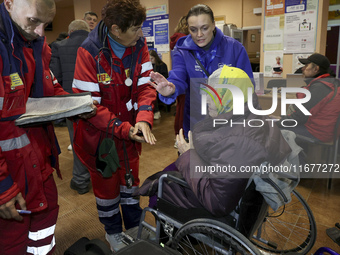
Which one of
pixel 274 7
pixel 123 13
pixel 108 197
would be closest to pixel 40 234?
pixel 108 197

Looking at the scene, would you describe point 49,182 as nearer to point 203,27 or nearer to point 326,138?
point 203,27

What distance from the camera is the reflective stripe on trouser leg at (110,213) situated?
181 cm

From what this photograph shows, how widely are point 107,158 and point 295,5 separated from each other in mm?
4078

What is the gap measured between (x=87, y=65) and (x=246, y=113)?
0.94m

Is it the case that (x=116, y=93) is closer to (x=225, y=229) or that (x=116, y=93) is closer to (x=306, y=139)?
(x=225, y=229)

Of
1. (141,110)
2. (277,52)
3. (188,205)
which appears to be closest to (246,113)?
(188,205)

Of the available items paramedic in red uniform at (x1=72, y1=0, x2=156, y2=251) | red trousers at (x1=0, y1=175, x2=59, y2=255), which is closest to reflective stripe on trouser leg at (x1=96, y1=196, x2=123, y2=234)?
paramedic in red uniform at (x1=72, y1=0, x2=156, y2=251)

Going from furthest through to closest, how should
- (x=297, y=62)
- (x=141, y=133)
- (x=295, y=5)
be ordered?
(x=297, y=62)
(x=295, y=5)
(x=141, y=133)

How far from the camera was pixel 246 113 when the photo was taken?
51.1 inches

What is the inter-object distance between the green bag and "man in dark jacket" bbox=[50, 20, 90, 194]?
3.81 ft

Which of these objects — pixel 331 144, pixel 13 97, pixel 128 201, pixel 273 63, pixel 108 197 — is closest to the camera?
pixel 13 97

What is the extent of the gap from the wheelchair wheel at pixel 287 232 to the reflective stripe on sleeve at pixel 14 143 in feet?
4.65

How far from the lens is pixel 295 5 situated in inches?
168

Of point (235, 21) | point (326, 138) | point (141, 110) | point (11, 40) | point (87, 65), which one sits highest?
point (235, 21)
